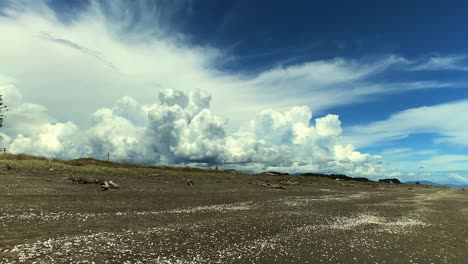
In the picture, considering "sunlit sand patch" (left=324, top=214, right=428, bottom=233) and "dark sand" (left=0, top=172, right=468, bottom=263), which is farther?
"sunlit sand patch" (left=324, top=214, right=428, bottom=233)

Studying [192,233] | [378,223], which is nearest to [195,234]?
[192,233]

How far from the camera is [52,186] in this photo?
1436 inches

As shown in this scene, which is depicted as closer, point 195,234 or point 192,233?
point 195,234

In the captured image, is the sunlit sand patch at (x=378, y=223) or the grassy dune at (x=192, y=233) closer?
the grassy dune at (x=192, y=233)

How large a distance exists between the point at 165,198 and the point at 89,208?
453 inches

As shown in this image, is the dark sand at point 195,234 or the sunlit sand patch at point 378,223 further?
the sunlit sand patch at point 378,223

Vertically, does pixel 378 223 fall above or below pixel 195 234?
above

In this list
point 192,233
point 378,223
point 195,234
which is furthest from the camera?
point 378,223

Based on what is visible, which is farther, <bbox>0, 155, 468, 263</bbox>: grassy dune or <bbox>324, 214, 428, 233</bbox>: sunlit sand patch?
<bbox>324, 214, 428, 233</bbox>: sunlit sand patch

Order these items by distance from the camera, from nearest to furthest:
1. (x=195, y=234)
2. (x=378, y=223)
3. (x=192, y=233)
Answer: (x=195, y=234) < (x=192, y=233) < (x=378, y=223)

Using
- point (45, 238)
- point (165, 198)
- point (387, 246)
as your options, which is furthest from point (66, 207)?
point (387, 246)

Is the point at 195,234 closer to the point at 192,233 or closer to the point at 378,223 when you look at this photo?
the point at 192,233

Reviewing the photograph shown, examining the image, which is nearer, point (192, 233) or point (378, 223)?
point (192, 233)

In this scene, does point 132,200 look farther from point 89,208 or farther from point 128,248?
point 128,248
